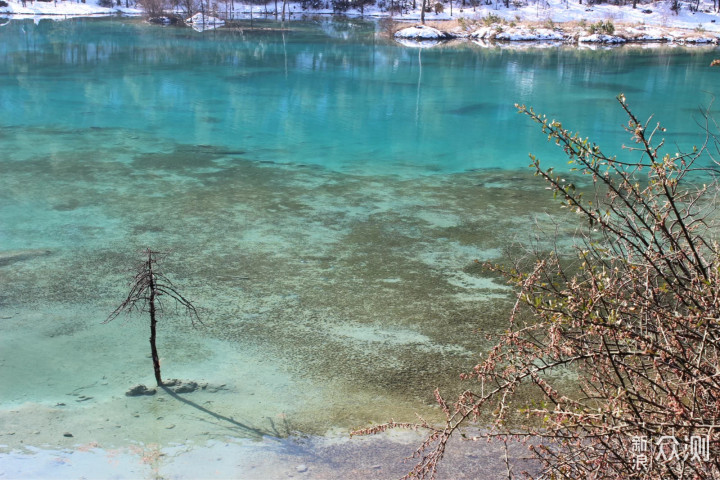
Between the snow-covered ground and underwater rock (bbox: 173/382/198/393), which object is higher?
the snow-covered ground

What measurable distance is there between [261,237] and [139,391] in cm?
338

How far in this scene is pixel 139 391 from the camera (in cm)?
497

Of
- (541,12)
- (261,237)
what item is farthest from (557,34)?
(261,237)

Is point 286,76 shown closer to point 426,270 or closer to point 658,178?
point 426,270

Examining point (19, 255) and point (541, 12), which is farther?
point (541, 12)

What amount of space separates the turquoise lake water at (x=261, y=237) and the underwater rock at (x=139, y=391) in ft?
0.26

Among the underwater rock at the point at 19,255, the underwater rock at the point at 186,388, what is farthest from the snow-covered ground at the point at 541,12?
the underwater rock at the point at 186,388

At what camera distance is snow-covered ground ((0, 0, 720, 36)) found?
4600 centimetres

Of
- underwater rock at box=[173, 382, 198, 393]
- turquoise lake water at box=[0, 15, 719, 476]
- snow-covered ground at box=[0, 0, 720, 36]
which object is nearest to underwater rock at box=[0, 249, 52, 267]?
turquoise lake water at box=[0, 15, 719, 476]

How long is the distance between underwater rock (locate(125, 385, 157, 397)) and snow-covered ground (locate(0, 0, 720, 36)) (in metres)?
43.2

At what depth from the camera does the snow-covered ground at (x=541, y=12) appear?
151 ft

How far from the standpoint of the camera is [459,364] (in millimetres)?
5523

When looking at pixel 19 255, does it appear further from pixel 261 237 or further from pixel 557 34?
pixel 557 34

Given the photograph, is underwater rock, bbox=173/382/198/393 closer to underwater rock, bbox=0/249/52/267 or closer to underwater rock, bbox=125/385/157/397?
underwater rock, bbox=125/385/157/397
